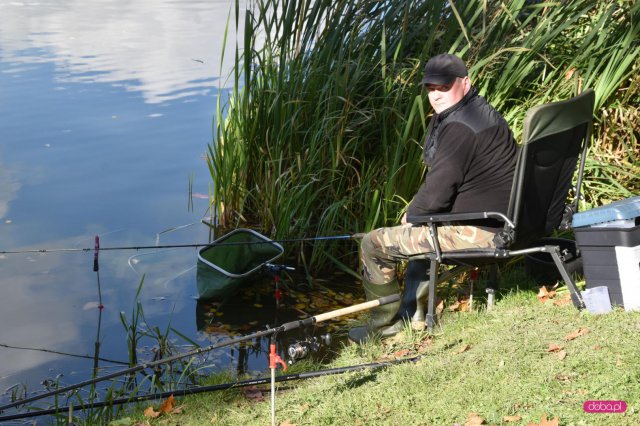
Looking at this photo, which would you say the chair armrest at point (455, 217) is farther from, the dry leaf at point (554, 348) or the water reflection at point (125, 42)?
the water reflection at point (125, 42)

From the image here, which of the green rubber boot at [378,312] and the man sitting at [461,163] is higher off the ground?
the man sitting at [461,163]

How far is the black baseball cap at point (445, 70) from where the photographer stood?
4.75 m

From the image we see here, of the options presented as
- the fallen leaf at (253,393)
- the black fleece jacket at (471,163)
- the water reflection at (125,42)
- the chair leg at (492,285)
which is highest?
the water reflection at (125,42)

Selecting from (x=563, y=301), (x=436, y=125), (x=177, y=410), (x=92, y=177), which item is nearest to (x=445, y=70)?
(x=436, y=125)

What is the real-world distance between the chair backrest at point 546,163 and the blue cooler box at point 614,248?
0.55 ft

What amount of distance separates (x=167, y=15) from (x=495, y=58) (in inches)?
547

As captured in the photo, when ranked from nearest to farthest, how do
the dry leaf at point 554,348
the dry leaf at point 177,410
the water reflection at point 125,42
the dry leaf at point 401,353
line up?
1. the dry leaf at point 554,348
2. the dry leaf at point 177,410
3. the dry leaf at point 401,353
4. the water reflection at point 125,42

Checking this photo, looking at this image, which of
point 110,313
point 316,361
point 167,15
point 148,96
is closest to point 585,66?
point 316,361

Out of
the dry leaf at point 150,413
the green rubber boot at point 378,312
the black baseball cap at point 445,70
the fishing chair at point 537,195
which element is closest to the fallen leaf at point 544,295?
the fishing chair at point 537,195

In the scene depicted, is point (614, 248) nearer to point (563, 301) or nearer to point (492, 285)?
point (563, 301)

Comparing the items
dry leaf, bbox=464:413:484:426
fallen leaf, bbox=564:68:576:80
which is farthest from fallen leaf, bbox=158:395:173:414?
fallen leaf, bbox=564:68:576:80

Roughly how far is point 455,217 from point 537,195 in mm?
423

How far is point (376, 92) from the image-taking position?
6734mm

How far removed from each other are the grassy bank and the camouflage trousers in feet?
1.31
